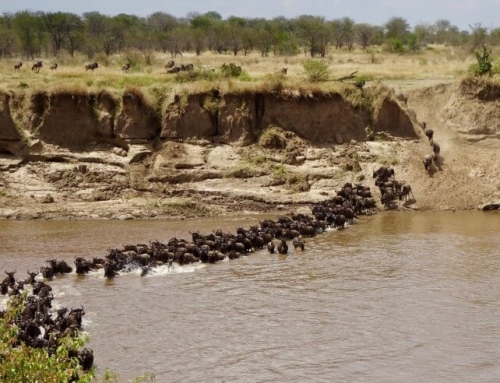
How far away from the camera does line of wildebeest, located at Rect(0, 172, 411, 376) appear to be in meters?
13.1

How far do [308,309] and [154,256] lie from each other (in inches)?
204

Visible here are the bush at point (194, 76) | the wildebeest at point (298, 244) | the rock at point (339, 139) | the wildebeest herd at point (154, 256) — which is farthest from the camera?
the bush at point (194, 76)

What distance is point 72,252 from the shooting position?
20281 mm

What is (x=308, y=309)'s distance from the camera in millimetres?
14930

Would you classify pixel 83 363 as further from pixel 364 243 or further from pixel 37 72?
pixel 37 72

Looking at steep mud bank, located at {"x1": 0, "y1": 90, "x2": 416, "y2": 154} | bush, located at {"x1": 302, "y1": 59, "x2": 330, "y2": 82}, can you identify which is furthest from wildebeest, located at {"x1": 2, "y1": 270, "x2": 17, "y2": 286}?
bush, located at {"x1": 302, "y1": 59, "x2": 330, "y2": 82}

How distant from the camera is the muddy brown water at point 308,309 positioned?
12164 mm

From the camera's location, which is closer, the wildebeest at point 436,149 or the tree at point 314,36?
the wildebeest at point 436,149

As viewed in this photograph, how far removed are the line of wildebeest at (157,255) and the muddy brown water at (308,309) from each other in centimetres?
40

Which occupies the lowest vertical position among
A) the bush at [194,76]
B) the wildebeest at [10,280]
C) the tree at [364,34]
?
the wildebeest at [10,280]

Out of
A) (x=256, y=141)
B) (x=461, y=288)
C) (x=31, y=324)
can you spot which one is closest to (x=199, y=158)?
(x=256, y=141)

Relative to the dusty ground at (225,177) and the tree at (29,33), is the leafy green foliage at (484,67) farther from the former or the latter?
the tree at (29,33)

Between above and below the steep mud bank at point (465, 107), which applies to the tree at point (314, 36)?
above

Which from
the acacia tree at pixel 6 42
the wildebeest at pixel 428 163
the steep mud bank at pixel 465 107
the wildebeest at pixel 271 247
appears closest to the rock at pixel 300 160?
the wildebeest at pixel 428 163
